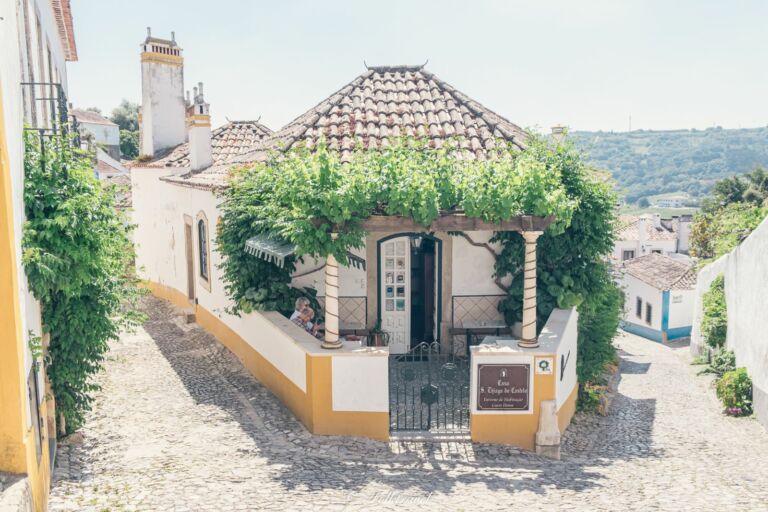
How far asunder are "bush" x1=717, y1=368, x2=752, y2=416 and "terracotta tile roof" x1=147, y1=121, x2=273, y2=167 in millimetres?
11395

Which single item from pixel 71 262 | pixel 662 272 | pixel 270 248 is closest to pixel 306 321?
pixel 270 248

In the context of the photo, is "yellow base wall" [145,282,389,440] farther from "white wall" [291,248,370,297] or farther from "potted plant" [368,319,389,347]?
"white wall" [291,248,370,297]

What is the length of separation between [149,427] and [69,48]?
43.5 ft

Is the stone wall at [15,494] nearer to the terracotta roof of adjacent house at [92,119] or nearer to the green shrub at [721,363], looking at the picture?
the green shrub at [721,363]

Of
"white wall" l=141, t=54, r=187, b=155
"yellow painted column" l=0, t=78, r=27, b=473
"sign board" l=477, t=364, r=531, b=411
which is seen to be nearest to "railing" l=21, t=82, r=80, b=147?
"yellow painted column" l=0, t=78, r=27, b=473

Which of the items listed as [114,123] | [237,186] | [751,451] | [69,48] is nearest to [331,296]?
[237,186]

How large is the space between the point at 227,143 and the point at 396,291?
25.0ft

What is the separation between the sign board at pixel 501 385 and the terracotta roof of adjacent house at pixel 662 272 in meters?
26.7

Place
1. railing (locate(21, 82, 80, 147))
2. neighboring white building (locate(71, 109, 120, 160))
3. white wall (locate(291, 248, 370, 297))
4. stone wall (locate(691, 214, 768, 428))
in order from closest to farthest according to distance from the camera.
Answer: railing (locate(21, 82, 80, 147))
white wall (locate(291, 248, 370, 297))
stone wall (locate(691, 214, 768, 428))
neighboring white building (locate(71, 109, 120, 160))

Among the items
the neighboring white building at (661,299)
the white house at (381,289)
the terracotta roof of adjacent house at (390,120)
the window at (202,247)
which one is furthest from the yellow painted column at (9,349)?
the neighboring white building at (661,299)

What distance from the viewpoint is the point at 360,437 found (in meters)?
9.71

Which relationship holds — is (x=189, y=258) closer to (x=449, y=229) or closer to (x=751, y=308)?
(x=449, y=229)

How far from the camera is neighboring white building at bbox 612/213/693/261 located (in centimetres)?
5250

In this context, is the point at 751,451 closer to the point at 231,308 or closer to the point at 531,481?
the point at 531,481
